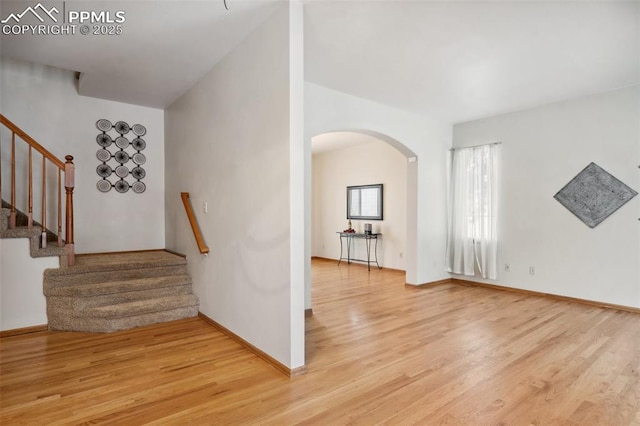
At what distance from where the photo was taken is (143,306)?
11.9ft

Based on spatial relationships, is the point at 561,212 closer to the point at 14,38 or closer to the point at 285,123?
the point at 285,123

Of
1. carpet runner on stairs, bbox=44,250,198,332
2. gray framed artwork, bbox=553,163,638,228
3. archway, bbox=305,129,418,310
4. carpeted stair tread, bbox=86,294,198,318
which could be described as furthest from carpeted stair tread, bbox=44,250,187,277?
gray framed artwork, bbox=553,163,638,228

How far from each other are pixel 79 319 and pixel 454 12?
4455mm

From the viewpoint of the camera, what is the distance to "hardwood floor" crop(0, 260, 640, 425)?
2029 millimetres

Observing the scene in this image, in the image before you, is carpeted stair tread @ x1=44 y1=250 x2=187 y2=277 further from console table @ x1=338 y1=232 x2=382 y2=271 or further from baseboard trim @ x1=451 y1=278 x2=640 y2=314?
baseboard trim @ x1=451 y1=278 x2=640 y2=314

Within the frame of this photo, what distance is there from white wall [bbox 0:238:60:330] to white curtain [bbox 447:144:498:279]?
5.71 meters

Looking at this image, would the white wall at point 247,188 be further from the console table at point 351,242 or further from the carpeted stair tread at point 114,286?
the console table at point 351,242

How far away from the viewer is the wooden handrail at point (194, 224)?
12.4 ft


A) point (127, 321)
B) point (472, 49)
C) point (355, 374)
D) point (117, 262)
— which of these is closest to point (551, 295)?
point (472, 49)

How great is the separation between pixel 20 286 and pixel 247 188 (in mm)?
2552

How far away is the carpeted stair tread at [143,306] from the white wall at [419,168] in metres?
2.86

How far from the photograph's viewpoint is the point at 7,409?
2.05 meters

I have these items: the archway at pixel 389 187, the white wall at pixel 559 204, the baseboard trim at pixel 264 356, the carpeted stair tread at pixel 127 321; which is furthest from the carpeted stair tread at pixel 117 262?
the white wall at pixel 559 204

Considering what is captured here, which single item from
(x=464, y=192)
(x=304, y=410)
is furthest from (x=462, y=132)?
(x=304, y=410)
